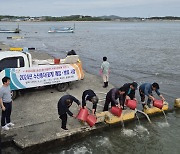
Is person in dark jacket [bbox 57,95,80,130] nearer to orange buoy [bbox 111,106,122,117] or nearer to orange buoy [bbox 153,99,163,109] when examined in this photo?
orange buoy [bbox 111,106,122,117]

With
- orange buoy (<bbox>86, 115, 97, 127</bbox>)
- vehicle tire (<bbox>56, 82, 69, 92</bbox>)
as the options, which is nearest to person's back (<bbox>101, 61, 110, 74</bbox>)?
vehicle tire (<bbox>56, 82, 69, 92</bbox>)

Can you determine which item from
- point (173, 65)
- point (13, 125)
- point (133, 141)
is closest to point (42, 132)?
point (13, 125)

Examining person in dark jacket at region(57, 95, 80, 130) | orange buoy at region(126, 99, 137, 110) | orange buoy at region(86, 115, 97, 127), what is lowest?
orange buoy at region(86, 115, 97, 127)

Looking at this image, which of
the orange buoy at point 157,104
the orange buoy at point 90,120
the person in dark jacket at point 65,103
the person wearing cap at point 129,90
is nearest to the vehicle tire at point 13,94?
the person in dark jacket at point 65,103

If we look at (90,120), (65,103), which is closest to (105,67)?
(90,120)

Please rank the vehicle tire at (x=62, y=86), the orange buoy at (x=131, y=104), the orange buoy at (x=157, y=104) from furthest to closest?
the vehicle tire at (x=62, y=86) → the orange buoy at (x=157, y=104) → the orange buoy at (x=131, y=104)

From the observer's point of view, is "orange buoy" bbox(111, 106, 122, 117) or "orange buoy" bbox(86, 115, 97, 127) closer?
"orange buoy" bbox(86, 115, 97, 127)

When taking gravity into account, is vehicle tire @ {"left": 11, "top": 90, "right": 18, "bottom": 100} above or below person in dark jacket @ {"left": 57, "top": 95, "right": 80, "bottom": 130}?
below

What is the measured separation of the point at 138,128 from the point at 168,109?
Result: 2430 mm

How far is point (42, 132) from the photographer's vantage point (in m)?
8.44

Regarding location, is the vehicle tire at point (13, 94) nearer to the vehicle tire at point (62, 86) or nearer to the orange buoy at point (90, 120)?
the vehicle tire at point (62, 86)

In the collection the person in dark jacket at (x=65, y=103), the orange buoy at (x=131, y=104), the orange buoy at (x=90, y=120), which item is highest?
the person in dark jacket at (x=65, y=103)

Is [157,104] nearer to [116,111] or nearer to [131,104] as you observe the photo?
[131,104]

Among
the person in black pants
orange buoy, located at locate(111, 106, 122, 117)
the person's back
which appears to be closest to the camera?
the person in black pants
